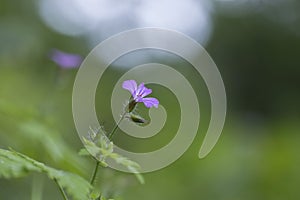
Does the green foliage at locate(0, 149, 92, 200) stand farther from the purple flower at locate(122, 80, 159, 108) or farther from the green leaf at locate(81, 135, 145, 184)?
the purple flower at locate(122, 80, 159, 108)

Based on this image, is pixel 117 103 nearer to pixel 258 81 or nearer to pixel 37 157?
pixel 37 157

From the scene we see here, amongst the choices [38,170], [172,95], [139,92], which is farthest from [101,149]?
[172,95]

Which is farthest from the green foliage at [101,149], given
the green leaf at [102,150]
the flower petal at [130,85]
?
the flower petal at [130,85]

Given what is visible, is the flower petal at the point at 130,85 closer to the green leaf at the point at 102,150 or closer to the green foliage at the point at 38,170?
the green leaf at the point at 102,150

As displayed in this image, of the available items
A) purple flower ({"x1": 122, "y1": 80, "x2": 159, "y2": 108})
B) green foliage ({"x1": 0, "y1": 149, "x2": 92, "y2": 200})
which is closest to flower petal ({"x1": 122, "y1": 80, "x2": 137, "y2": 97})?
purple flower ({"x1": 122, "y1": 80, "x2": 159, "y2": 108})

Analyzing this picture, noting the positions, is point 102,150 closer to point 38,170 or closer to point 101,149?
point 101,149

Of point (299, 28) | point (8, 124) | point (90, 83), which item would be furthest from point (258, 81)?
point (8, 124)
